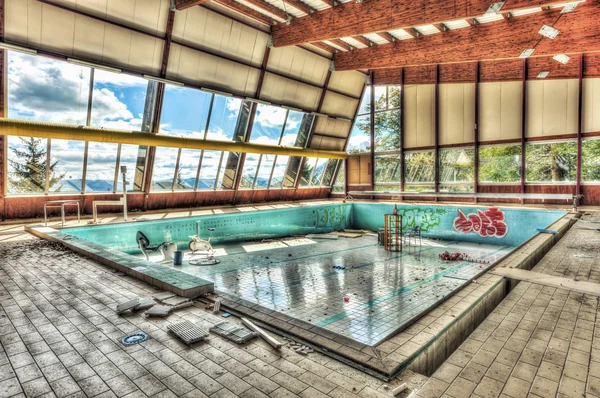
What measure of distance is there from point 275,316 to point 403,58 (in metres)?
10.1

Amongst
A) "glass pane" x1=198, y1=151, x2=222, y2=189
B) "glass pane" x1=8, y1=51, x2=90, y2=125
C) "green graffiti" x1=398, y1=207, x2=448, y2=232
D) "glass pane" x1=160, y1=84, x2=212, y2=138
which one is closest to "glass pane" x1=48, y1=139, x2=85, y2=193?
"glass pane" x1=8, y1=51, x2=90, y2=125

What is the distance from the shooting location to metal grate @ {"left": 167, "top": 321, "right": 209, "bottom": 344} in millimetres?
2510

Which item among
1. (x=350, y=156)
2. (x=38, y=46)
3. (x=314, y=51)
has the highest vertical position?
(x=314, y=51)

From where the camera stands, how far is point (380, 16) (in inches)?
300

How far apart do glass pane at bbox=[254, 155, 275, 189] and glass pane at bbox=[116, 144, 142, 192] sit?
4.24 m

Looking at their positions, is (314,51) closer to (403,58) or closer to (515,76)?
(403,58)

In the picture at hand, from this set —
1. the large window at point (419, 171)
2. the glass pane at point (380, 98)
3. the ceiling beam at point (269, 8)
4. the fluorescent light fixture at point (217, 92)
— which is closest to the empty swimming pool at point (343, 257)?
the large window at point (419, 171)

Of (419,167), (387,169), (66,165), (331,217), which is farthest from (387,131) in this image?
(66,165)

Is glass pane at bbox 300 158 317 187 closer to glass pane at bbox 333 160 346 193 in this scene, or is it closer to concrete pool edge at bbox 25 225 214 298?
glass pane at bbox 333 160 346 193

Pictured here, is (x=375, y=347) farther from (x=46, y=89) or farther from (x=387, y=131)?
(x=387, y=131)

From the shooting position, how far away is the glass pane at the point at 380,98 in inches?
563

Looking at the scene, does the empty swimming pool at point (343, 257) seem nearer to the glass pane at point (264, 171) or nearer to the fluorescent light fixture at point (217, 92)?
the glass pane at point (264, 171)

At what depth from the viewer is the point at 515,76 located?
11.3 meters

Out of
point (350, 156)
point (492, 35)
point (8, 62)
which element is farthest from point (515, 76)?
point (8, 62)
